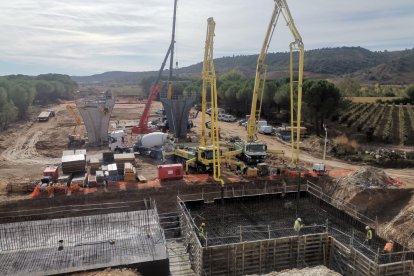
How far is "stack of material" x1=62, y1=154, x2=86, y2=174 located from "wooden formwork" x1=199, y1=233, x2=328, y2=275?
1521cm

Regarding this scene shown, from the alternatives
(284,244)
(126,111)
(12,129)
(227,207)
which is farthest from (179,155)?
(126,111)

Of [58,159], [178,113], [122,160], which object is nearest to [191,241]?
[122,160]

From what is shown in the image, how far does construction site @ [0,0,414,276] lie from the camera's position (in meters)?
15.8

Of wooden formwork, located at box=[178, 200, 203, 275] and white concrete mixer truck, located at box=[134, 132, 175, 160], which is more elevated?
white concrete mixer truck, located at box=[134, 132, 175, 160]

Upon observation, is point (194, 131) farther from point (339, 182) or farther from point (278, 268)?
point (278, 268)

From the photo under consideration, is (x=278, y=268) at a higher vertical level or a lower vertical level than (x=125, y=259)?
lower

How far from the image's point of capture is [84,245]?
16078mm

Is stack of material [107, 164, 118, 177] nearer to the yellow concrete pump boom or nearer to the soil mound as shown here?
the yellow concrete pump boom

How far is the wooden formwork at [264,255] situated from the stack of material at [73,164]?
1521cm

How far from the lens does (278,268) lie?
17.0 meters

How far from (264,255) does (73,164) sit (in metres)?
16.6

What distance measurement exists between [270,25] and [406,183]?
15.2m

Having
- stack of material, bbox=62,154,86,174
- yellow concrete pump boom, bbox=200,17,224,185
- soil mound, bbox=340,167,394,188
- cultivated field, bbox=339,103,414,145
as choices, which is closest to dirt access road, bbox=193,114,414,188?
soil mound, bbox=340,167,394,188

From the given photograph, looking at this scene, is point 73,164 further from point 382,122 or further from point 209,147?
point 382,122
